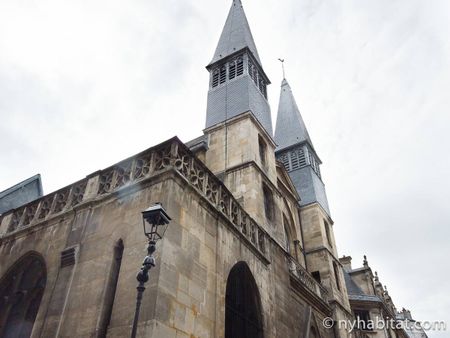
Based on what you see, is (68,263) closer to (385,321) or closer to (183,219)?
(183,219)

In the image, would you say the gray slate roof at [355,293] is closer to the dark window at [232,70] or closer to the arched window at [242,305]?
the dark window at [232,70]

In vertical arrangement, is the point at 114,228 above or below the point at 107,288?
above

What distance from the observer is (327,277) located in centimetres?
2067

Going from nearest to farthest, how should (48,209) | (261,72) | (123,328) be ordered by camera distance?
(123,328) → (48,209) → (261,72)

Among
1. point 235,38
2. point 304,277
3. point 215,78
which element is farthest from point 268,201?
point 235,38

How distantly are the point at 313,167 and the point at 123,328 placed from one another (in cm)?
2258

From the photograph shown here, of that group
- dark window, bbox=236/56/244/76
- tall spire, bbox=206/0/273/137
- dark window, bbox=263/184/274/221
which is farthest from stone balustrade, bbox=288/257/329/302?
dark window, bbox=236/56/244/76

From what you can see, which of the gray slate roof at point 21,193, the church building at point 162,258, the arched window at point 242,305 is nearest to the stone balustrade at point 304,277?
the church building at point 162,258

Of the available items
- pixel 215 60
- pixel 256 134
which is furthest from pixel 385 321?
pixel 215 60

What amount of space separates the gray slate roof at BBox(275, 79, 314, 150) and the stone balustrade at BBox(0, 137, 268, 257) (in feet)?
61.2

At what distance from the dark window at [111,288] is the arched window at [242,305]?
3150 millimetres

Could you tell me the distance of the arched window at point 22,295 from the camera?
9.18m

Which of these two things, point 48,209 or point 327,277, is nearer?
point 48,209

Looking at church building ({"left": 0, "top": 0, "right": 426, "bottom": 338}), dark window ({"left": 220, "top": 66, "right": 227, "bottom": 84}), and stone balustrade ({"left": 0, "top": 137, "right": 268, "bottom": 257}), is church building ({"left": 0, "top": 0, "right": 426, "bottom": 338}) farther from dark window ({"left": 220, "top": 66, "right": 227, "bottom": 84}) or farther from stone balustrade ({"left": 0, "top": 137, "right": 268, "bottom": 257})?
dark window ({"left": 220, "top": 66, "right": 227, "bottom": 84})
